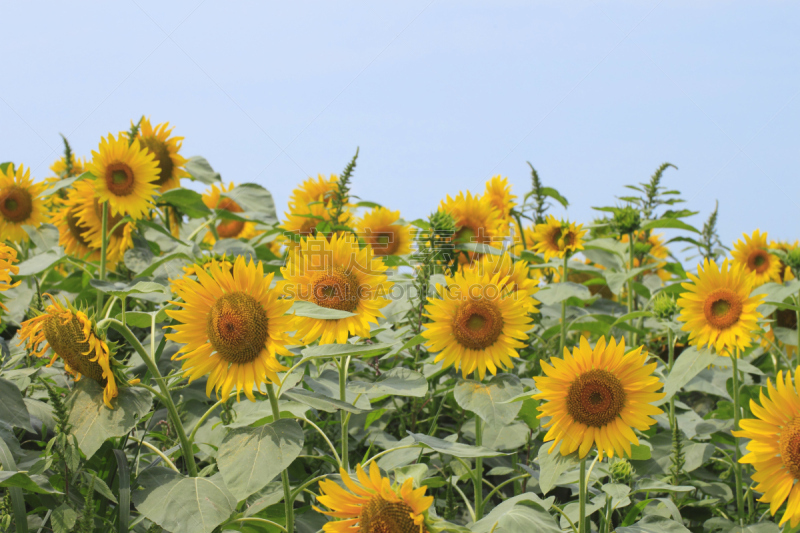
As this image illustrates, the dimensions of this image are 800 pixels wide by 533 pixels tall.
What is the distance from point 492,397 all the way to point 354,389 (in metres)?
0.46

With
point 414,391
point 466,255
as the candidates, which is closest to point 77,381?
point 414,391

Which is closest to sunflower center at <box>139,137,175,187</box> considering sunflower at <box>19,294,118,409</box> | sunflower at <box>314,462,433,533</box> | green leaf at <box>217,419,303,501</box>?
sunflower at <box>19,294,118,409</box>

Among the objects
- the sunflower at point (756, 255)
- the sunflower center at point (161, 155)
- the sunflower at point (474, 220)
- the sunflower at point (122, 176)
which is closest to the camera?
the sunflower at point (122, 176)

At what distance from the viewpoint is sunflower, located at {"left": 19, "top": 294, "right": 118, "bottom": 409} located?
173 cm

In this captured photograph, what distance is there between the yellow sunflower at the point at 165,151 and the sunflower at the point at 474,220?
1.83 metres

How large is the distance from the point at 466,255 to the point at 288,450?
1.99m

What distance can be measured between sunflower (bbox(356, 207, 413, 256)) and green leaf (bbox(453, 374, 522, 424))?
1.61 m

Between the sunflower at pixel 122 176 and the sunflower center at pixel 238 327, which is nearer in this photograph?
the sunflower center at pixel 238 327

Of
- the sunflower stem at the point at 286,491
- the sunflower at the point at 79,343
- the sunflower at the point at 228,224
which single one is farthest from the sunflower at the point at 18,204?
the sunflower stem at the point at 286,491

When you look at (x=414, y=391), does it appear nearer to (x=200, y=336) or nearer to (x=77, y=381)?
(x=200, y=336)

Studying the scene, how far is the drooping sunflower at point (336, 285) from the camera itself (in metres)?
2.25

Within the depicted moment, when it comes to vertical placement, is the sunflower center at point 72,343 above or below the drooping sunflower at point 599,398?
above

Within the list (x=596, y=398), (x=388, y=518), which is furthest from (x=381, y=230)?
(x=388, y=518)

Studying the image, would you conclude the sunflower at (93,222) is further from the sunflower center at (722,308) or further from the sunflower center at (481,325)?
the sunflower center at (722,308)
